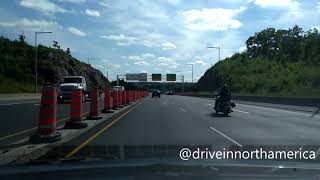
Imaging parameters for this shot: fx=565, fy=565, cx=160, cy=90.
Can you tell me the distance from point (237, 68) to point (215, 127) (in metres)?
116

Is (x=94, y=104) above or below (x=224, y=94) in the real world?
below

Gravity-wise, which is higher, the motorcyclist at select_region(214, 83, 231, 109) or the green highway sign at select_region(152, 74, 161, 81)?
the green highway sign at select_region(152, 74, 161, 81)

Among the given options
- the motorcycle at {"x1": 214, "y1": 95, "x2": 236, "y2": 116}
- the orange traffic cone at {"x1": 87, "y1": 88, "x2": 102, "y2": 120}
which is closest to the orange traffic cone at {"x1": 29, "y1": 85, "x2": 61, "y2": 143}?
the orange traffic cone at {"x1": 87, "y1": 88, "x2": 102, "y2": 120}

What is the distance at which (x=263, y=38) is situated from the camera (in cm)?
14912

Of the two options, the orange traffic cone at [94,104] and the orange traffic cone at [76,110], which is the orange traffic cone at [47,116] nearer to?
the orange traffic cone at [76,110]

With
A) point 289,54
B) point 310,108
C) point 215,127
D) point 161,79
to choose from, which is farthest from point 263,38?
point 215,127

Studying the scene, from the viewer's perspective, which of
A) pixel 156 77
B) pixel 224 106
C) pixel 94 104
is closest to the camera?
pixel 94 104

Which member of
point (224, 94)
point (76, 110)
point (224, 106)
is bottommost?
point (224, 106)

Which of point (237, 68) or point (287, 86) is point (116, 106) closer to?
point (287, 86)

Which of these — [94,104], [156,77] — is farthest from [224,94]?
[156,77]

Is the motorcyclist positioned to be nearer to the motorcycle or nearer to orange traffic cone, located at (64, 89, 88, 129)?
the motorcycle

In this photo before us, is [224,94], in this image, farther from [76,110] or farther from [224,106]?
[76,110]

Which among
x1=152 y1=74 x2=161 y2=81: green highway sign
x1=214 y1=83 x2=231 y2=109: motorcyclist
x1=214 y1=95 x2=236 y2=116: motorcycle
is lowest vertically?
x1=214 y1=95 x2=236 y2=116: motorcycle

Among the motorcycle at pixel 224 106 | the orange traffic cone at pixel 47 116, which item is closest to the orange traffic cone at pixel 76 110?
the orange traffic cone at pixel 47 116
